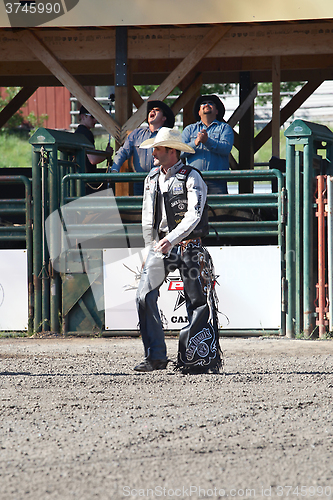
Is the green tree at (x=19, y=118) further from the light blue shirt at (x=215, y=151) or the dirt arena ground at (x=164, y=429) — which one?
the dirt arena ground at (x=164, y=429)

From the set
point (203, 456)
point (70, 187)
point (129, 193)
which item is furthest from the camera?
point (129, 193)

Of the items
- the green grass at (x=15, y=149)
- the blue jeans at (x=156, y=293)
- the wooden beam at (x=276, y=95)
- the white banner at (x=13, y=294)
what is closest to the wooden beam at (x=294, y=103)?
the wooden beam at (x=276, y=95)

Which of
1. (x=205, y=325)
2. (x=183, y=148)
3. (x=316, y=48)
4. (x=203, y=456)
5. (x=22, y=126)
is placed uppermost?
(x=22, y=126)

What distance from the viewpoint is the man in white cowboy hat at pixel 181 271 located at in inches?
217

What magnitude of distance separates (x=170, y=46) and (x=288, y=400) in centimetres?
731

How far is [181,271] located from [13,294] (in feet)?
9.76

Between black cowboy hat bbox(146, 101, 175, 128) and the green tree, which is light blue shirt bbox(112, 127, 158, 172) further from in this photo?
the green tree

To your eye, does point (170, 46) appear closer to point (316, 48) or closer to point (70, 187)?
point (316, 48)

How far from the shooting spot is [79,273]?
25.8 ft

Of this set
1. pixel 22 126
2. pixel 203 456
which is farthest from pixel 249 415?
pixel 22 126

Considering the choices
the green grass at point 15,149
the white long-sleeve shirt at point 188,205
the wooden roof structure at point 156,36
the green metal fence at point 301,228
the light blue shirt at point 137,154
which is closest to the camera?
the white long-sleeve shirt at point 188,205

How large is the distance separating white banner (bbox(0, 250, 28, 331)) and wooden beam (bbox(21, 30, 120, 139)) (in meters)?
3.10

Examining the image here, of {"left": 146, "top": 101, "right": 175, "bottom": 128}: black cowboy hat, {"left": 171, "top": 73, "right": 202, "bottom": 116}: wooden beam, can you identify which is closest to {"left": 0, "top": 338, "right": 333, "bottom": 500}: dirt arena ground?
{"left": 146, "top": 101, "right": 175, "bottom": 128}: black cowboy hat

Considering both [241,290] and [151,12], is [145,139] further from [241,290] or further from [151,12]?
[151,12]
